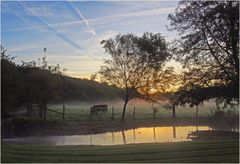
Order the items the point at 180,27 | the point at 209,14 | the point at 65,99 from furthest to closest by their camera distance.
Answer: the point at 65,99, the point at 180,27, the point at 209,14

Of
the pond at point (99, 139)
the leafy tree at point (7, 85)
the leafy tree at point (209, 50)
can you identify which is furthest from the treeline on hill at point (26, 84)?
the leafy tree at point (209, 50)

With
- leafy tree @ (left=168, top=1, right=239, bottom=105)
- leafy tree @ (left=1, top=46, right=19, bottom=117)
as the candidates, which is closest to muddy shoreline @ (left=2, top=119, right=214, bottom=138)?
leafy tree @ (left=1, top=46, right=19, bottom=117)

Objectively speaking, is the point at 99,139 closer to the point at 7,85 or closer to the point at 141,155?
the point at 7,85

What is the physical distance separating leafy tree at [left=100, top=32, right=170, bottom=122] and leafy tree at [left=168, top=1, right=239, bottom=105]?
24.9 metres

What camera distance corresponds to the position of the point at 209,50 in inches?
870

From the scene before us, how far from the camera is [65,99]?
6931cm

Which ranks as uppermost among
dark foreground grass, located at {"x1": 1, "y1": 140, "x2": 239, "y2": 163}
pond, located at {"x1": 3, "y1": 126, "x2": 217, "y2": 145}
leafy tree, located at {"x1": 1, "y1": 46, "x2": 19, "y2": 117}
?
leafy tree, located at {"x1": 1, "y1": 46, "x2": 19, "y2": 117}

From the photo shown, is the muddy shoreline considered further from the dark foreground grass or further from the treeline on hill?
the dark foreground grass

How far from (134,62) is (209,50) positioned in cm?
2904

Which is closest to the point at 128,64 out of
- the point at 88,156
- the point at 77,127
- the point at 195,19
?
the point at 77,127

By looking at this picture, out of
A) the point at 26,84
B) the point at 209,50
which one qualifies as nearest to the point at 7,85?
the point at 26,84

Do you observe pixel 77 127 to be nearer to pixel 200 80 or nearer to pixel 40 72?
pixel 40 72

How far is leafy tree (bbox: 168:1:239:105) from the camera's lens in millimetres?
19625

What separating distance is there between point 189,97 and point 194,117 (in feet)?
86.8
